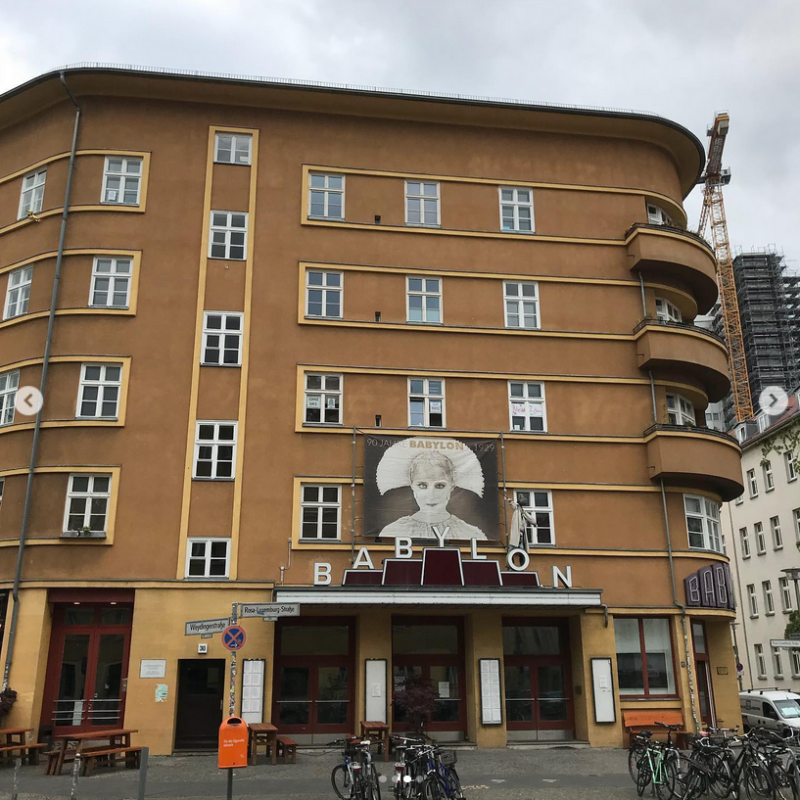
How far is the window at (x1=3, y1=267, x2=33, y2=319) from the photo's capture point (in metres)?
28.9

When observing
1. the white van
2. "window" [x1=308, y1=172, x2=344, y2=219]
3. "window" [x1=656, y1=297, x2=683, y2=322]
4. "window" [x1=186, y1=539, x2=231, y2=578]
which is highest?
"window" [x1=308, y1=172, x2=344, y2=219]

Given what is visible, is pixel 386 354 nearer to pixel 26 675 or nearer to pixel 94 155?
pixel 94 155

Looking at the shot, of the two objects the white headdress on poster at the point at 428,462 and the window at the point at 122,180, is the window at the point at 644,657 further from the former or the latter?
the window at the point at 122,180

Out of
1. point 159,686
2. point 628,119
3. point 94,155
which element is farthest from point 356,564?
point 628,119

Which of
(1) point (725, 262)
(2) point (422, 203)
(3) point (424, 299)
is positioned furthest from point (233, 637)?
(1) point (725, 262)

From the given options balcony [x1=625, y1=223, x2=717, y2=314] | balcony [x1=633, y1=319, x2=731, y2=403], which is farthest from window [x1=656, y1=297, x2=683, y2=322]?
balcony [x1=633, y1=319, x2=731, y2=403]

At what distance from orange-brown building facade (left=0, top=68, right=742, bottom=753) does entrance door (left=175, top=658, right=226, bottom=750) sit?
0.34ft

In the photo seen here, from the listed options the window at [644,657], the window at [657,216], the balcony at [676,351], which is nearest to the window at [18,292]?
the balcony at [676,351]

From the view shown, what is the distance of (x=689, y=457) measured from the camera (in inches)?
1112

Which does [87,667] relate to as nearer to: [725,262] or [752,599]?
[752,599]

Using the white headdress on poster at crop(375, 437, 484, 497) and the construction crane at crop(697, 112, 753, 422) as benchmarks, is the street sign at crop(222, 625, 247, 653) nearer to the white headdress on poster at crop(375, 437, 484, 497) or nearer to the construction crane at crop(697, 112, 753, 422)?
the white headdress on poster at crop(375, 437, 484, 497)

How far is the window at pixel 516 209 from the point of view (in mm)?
31188

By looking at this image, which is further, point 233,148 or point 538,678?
point 233,148

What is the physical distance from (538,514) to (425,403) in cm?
506
